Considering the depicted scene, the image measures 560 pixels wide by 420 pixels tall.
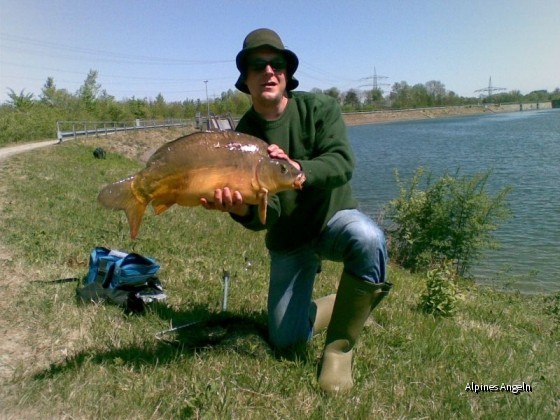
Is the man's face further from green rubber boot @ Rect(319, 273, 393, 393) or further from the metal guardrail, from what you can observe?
the metal guardrail

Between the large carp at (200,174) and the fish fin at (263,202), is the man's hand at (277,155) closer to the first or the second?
the large carp at (200,174)

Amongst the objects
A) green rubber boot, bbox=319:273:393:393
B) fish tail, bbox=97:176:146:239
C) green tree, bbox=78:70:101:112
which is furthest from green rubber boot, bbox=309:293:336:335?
green tree, bbox=78:70:101:112

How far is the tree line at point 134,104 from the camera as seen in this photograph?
35219 millimetres

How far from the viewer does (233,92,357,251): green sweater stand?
3279 mm

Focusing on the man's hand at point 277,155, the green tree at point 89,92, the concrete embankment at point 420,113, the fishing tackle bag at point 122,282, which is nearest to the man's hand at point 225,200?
the man's hand at point 277,155

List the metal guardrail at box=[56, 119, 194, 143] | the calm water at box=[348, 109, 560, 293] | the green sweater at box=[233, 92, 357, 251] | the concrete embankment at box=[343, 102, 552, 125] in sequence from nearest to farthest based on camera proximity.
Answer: the green sweater at box=[233, 92, 357, 251] < the calm water at box=[348, 109, 560, 293] < the metal guardrail at box=[56, 119, 194, 143] < the concrete embankment at box=[343, 102, 552, 125]

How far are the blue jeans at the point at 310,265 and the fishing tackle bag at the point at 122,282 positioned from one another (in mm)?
1091

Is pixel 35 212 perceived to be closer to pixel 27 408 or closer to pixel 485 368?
pixel 27 408

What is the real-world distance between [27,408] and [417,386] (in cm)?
202

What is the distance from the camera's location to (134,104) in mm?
69188

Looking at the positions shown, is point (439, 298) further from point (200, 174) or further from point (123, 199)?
point (123, 199)

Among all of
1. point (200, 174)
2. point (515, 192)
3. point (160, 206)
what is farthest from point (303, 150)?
point (515, 192)

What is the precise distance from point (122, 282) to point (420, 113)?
12038cm

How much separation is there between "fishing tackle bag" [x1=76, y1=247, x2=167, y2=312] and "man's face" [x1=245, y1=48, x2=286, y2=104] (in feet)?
5.81
